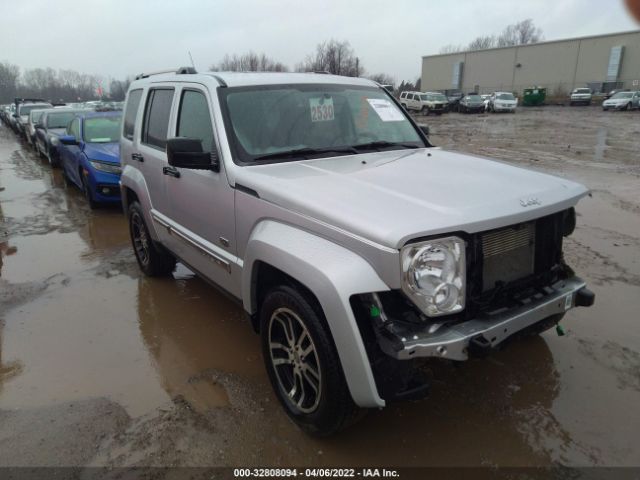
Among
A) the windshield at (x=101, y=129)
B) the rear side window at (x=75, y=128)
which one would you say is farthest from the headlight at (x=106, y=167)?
the rear side window at (x=75, y=128)

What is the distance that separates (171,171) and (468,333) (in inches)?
107

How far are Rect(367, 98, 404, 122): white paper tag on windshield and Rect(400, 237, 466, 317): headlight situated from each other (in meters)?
1.98

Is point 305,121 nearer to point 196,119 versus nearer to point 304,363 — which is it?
point 196,119

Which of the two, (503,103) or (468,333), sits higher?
(468,333)

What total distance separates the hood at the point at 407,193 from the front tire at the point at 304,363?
51cm

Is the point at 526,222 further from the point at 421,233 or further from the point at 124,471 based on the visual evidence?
the point at 124,471

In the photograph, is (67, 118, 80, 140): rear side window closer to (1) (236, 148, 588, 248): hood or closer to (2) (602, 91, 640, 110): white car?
(1) (236, 148, 588, 248): hood

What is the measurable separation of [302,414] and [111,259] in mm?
4147

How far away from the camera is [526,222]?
2.58 m

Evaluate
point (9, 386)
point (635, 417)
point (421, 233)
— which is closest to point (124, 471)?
point (9, 386)

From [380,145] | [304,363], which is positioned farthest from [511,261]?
[380,145]

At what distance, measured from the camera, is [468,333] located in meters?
2.26

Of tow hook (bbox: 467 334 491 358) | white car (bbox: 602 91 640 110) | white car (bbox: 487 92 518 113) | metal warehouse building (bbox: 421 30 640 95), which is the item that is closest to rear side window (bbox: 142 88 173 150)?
tow hook (bbox: 467 334 491 358)

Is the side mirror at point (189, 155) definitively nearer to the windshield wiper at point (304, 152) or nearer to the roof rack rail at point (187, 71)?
the windshield wiper at point (304, 152)
